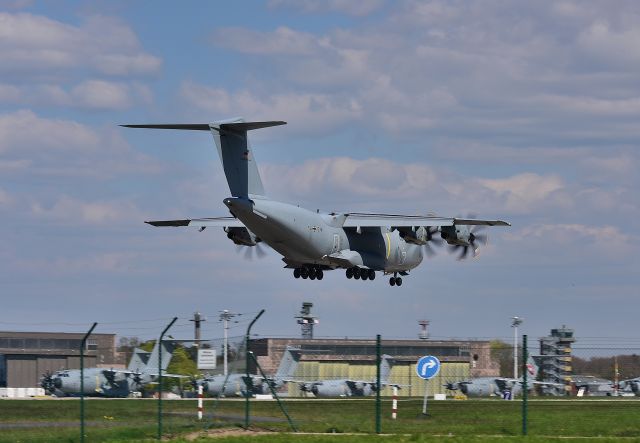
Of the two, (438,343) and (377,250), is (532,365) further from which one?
(438,343)

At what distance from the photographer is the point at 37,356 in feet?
272

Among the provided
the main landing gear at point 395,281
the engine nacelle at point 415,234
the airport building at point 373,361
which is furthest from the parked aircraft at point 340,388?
the engine nacelle at point 415,234

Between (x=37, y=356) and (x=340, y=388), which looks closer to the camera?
(x=340, y=388)

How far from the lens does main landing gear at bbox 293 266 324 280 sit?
5820 cm

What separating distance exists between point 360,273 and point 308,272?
266 centimetres

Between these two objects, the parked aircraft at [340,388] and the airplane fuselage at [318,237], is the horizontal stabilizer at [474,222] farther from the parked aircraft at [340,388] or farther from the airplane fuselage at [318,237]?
the parked aircraft at [340,388]

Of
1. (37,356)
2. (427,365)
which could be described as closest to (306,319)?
(37,356)

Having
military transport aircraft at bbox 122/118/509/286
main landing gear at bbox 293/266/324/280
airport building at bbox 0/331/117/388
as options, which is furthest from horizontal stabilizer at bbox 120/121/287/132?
airport building at bbox 0/331/117/388

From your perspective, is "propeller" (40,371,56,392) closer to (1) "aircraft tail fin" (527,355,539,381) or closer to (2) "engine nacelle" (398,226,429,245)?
(2) "engine nacelle" (398,226,429,245)

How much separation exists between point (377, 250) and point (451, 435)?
3488 centimetres

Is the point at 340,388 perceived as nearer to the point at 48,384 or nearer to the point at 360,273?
the point at 360,273

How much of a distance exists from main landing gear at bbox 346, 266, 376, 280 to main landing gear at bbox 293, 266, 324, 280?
4.89 feet

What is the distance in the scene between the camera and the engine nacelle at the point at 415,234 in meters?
58.1

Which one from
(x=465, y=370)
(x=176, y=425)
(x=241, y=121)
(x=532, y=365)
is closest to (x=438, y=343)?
(x=465, y=370)
